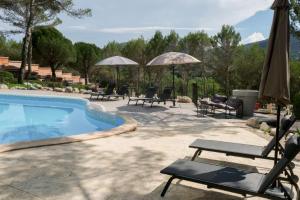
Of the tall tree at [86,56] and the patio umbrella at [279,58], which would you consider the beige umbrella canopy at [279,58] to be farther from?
the tall tree at [86,56]

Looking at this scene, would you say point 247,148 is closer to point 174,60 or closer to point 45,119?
point 174,60

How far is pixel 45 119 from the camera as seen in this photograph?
1306cm

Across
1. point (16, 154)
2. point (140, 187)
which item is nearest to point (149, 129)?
point (16, 154)

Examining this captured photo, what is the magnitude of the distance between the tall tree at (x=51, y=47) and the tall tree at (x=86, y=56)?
4326 millimetres

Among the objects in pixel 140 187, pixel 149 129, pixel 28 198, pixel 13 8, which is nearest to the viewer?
pixel 28 198

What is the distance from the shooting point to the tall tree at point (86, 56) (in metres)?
43.2

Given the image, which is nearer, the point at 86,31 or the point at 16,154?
the point at 16,154

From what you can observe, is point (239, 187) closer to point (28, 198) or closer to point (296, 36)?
point (28, 198)

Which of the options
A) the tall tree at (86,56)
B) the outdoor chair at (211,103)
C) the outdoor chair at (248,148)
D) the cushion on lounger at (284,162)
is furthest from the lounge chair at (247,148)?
the tall tree at (86,56)

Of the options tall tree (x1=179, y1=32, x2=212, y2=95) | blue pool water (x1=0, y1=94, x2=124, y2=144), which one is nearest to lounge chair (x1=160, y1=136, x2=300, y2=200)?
blue pool water (x1=0, y1=94, x2=124, y2=144)

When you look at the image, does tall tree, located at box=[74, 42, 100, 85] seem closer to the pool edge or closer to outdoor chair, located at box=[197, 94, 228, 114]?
outdoor chair, located at box=[197, 94, 228, 114]

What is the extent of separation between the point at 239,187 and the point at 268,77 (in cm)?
142

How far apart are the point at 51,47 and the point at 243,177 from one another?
36.3 metres

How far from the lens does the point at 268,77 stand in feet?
13.0
